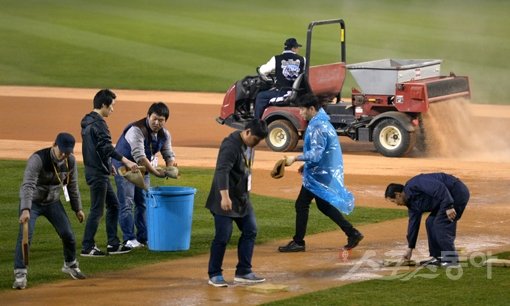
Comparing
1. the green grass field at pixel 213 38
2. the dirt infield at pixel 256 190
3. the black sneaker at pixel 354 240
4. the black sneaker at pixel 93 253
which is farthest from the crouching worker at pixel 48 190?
the green grass field at pixel 213 38

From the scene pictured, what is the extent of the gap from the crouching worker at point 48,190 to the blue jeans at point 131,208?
1.61m

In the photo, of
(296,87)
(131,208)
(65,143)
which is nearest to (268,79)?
(296,87)

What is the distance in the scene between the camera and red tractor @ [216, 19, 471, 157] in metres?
23.2

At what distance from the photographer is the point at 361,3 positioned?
58.7 m

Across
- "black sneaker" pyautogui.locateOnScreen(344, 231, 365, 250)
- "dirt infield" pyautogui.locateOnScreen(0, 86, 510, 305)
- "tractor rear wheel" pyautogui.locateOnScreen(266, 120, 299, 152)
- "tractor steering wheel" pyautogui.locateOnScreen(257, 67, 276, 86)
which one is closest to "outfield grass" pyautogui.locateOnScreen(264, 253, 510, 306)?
"dirt infield" pyautogui.locateOnScreen(0, 86, 510, 305)

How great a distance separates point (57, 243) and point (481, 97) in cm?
2241

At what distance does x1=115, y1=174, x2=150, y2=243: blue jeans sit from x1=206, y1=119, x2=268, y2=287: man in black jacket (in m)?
2.12

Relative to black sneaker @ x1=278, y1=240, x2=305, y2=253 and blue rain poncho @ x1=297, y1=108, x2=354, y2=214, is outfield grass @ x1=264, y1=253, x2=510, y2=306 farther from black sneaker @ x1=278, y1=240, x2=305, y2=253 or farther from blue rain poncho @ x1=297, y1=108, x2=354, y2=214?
black sneaker @ x1=278, y1=240, x2=305, y2=253

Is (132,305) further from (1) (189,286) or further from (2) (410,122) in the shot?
(2) (410,122)

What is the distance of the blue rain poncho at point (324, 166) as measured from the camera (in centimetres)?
1423

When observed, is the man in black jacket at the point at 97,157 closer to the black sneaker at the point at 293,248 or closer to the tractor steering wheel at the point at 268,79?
the black sneaker at the point at 293,248

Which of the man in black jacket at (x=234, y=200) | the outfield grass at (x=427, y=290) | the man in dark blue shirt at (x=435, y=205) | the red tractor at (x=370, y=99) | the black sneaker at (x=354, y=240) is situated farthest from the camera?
the red tractor at (x=370, y=99)

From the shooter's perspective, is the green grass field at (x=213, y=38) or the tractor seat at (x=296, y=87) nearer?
the tractor seat at (x=296, y=87)

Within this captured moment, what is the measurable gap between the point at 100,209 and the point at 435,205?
3.97 meters
